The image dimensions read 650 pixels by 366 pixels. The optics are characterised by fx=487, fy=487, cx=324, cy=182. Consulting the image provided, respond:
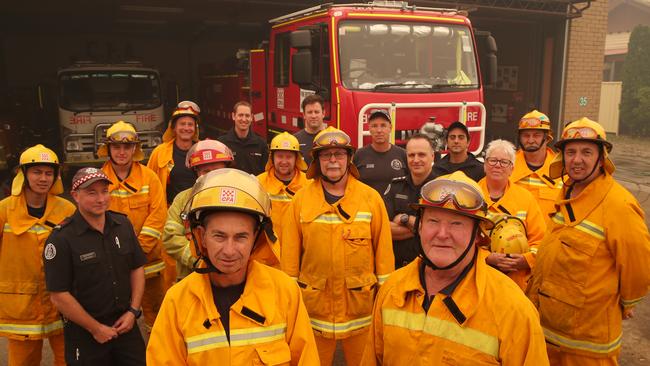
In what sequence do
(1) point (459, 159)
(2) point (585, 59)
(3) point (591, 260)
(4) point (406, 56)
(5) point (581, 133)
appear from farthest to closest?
(2) point (585, 59), (4) point (406, 56), (1) point (459, 159), (5) point (581, 133), (3) point (591, 260)

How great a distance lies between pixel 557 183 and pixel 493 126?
12.1 m

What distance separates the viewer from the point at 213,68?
44.2ft

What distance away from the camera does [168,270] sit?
425 centimetres

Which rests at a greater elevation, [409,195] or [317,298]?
[409,195]

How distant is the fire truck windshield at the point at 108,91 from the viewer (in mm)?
9992

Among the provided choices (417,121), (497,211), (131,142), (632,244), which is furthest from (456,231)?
(417,121)

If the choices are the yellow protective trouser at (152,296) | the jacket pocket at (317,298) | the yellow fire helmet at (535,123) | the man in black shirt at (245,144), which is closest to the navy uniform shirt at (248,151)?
the man in black shirt at (245,144)

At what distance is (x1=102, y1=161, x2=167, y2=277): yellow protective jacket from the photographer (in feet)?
13.3

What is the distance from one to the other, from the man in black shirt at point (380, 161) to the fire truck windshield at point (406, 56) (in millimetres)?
1816

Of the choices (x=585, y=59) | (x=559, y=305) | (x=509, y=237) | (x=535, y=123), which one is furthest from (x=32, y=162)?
(x=585, y=59)

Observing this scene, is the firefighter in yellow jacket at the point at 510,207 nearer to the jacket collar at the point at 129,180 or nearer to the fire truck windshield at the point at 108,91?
the jacket collar at the point at 129,180

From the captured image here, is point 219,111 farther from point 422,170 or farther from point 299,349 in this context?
point 299,349

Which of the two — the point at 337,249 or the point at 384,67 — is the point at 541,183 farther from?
the point at 384,67

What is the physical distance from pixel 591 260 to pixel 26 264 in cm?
365
